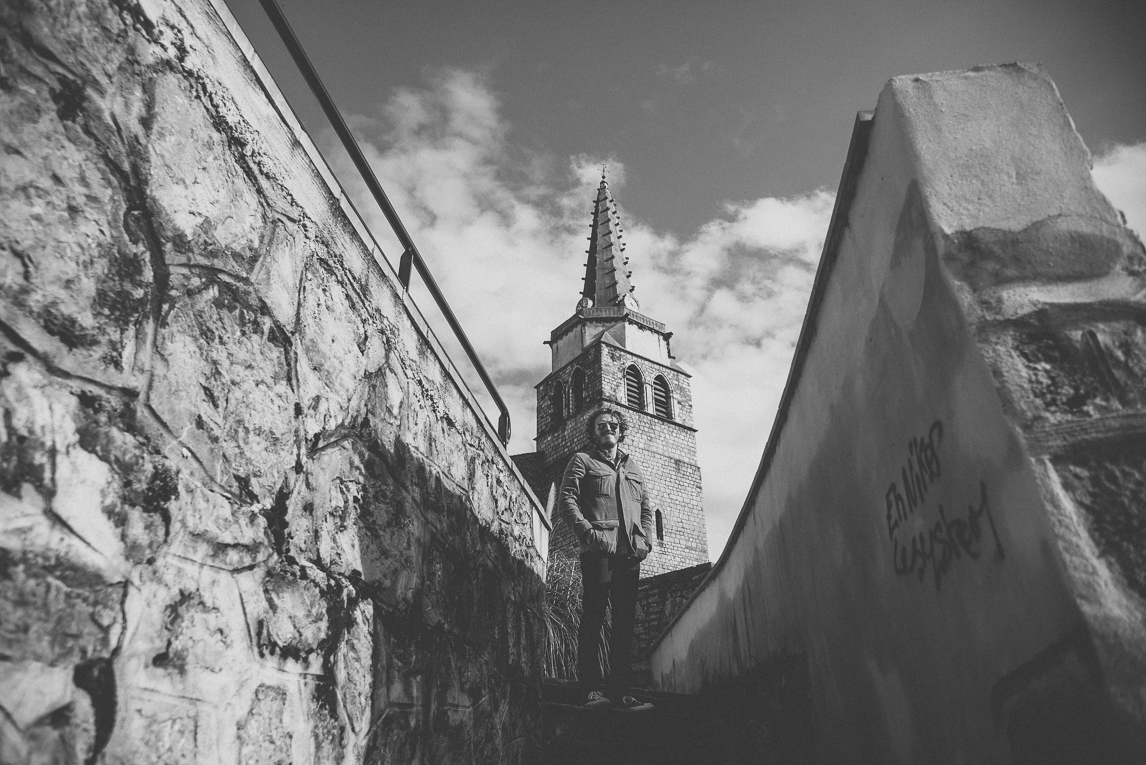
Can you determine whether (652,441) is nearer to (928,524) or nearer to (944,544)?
(928,524)

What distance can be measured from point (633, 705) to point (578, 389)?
77.3 feet

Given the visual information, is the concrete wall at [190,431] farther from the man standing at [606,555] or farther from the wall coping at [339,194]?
the man standing at [606,555]

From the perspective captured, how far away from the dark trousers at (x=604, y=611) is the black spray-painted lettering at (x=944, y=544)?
2029mm

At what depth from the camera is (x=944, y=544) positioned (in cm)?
191

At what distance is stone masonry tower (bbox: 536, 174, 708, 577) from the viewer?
24766 millimetres

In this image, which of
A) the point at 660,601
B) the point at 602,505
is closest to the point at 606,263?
the point at 660,601

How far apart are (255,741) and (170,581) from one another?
0.46 metres

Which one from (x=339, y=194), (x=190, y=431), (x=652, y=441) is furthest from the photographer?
(x=652, y=441)

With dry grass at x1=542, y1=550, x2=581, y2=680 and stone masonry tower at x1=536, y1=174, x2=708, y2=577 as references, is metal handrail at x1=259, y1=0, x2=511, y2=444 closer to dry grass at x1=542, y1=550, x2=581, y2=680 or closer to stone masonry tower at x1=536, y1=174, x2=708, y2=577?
dry grass at x1=542, y1=550, x2=581, y2=680

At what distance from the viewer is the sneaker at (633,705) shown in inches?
151

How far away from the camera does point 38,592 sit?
3.84 ft

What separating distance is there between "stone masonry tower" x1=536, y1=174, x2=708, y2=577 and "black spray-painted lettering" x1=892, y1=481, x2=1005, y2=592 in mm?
20947

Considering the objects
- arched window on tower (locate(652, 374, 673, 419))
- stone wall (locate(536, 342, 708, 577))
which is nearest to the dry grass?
stone wall (locate(536, 342, 708, 577))

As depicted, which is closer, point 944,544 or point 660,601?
point 944,544
